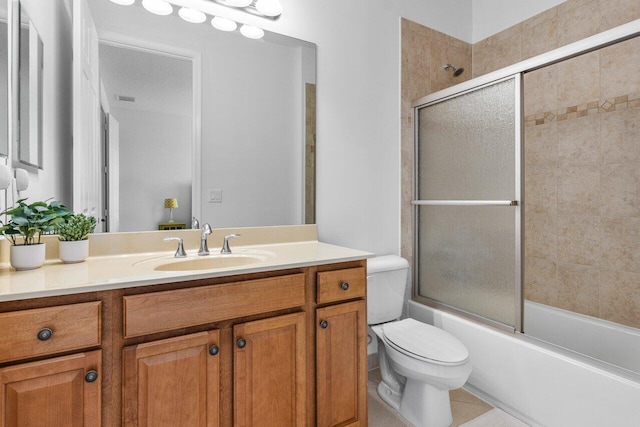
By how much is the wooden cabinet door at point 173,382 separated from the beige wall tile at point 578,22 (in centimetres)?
255

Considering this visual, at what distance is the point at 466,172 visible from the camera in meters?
1.98

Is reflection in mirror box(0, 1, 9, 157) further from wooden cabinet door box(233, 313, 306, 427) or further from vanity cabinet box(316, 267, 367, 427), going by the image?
vanity cabinet box(316, 267, 367, 427)

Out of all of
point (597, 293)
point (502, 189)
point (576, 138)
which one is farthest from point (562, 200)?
point (502, 189)

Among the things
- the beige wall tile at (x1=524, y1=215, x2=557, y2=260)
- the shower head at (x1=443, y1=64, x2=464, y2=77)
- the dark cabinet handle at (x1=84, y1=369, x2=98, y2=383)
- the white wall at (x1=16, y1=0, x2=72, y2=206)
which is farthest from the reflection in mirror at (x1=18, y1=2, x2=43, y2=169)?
the beige wall tile at (x1=524, y1=215, x2=557, y2=260)

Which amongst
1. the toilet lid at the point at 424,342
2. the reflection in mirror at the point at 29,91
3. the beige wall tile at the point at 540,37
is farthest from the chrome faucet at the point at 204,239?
the beige wall tile at the point at 540,37

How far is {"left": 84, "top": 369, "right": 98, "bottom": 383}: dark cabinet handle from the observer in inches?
37.1

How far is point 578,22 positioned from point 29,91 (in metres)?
2.78

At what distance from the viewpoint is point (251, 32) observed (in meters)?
1.74

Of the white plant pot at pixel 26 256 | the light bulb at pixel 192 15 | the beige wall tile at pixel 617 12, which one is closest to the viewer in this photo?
the white plant pot at pixel 26 256

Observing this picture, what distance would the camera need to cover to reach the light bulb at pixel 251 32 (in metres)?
1.72

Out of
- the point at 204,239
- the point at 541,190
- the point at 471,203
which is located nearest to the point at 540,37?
the point at 541,190

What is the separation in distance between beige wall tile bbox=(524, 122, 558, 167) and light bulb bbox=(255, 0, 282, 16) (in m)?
1.79

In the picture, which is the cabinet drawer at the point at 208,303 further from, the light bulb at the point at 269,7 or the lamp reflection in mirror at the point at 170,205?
the light bulb at the point at 269,7

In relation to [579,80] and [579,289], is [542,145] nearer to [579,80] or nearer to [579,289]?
[579,80]
